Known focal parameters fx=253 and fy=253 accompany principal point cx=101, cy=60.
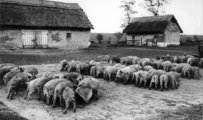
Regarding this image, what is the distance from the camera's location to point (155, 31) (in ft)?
109

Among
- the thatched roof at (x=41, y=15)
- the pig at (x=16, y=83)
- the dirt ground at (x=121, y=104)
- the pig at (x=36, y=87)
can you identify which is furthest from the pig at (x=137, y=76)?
the thatched roof at (x=41, y=15)

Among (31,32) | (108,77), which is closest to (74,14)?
(31,32)

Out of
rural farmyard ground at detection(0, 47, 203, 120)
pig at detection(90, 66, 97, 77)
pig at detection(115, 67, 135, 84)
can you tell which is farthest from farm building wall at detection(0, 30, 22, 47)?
pig at detection(115, 67, 135, 84)

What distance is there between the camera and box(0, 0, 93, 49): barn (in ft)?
72.8

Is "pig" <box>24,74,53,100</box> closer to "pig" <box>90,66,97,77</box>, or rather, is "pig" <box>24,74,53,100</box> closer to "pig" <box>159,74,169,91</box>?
"pig" <box>90,66,97,77</box>

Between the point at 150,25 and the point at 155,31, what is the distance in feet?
5.19

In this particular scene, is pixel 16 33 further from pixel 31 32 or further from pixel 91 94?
pixel 91 94

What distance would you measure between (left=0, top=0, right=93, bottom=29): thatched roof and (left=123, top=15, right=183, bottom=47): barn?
10.7 metres

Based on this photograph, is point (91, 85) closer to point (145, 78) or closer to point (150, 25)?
point (145, 78)

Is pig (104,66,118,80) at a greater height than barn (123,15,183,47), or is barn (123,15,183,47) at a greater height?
barn (123,15,183,47)

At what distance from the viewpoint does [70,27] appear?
25219mm

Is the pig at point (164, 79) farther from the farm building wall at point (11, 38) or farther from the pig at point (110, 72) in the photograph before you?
the farm building wall at point (11, 38)

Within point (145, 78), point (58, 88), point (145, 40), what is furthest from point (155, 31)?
point (58, 88)

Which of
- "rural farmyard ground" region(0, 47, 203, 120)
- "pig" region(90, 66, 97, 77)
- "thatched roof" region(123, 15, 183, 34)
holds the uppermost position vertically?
"thatched roof" region(123, 15, 183, 34)
